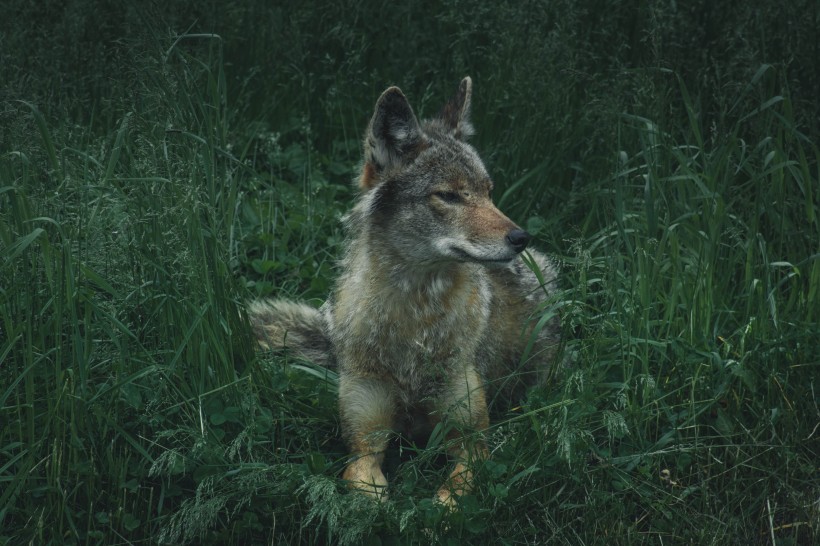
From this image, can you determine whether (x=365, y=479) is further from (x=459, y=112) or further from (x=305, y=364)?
(x=459, y=112)

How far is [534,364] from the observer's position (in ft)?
16.9

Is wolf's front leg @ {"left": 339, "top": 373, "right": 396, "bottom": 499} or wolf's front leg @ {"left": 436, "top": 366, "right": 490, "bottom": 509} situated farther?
wolf's front leg @ {"left": 339, "top": 373, "right": 396, "bottom": 499}

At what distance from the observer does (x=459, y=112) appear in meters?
4.93

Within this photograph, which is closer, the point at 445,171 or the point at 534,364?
the point at 445,171

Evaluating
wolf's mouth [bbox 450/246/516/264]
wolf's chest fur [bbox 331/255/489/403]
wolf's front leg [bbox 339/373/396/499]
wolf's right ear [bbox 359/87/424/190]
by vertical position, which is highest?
wolf's right ear [bbox 359/87/424/190]

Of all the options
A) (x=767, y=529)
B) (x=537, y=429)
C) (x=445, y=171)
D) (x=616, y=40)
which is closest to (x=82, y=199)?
(x=445, y=171)

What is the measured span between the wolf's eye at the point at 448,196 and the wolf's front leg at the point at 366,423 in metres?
0.87

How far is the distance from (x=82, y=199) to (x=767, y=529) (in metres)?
3.12

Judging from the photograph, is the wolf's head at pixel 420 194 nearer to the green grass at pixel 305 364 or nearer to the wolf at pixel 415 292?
the wolf at pixel 415 292

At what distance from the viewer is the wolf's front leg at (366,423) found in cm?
417

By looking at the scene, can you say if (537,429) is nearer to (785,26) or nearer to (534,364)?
(534,364)

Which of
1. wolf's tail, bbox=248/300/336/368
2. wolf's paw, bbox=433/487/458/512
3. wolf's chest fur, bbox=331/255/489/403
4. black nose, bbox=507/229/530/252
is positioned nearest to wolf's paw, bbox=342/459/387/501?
wolf's paw, bbox=433/487/458/512

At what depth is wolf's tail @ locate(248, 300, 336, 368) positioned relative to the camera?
5.08 metres

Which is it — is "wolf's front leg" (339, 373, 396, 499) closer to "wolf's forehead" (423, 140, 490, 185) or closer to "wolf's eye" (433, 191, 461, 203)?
"wolf's eye" (433, 191, 461, 203)
